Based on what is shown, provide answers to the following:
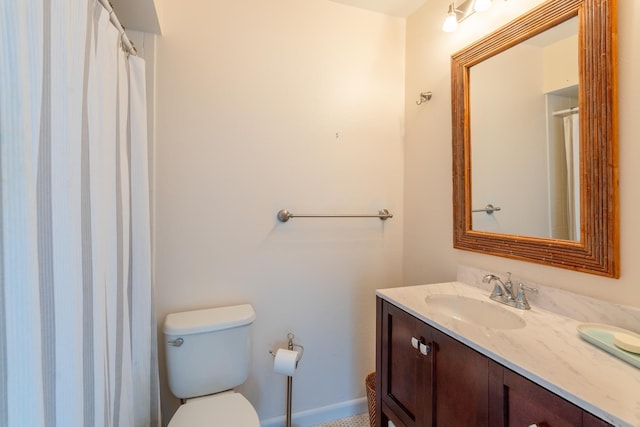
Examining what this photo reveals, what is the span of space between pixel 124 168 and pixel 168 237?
0.53 meters

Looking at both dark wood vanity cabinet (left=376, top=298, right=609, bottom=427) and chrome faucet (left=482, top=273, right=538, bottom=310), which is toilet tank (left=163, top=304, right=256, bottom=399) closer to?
dark wood vanity cabinet (left=376, top=298, right=609, bottom=427)

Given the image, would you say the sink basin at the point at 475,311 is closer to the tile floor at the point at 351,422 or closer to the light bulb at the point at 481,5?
the tile floor at the point at 351,422

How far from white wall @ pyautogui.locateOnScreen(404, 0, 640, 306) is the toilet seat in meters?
1.18

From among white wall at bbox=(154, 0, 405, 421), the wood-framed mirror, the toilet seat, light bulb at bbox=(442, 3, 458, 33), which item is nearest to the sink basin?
the wood-framed mirror

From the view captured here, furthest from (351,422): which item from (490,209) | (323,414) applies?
(490,209)

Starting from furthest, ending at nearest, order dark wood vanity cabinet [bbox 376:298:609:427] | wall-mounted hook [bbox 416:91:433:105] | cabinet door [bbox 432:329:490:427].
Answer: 1. wall-mounted hook [bbox 416:91:433:105]
2. cabinet door [bbox 432:329:490:427]
3. dark wood vanity cabinet [bbox 376:298:609:427]

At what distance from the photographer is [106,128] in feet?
2.83

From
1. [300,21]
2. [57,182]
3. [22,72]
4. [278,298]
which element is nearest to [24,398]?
[57,182]

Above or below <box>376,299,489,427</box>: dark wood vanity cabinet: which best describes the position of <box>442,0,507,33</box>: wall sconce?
above

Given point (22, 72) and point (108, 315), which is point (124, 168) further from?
point (22, 72)

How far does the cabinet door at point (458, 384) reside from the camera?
2.87ft

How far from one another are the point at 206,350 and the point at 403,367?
2.94 feet

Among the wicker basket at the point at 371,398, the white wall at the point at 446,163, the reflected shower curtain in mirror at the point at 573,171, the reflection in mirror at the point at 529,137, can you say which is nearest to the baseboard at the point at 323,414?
the wicker basket at the point at 371,398

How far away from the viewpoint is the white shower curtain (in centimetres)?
47
